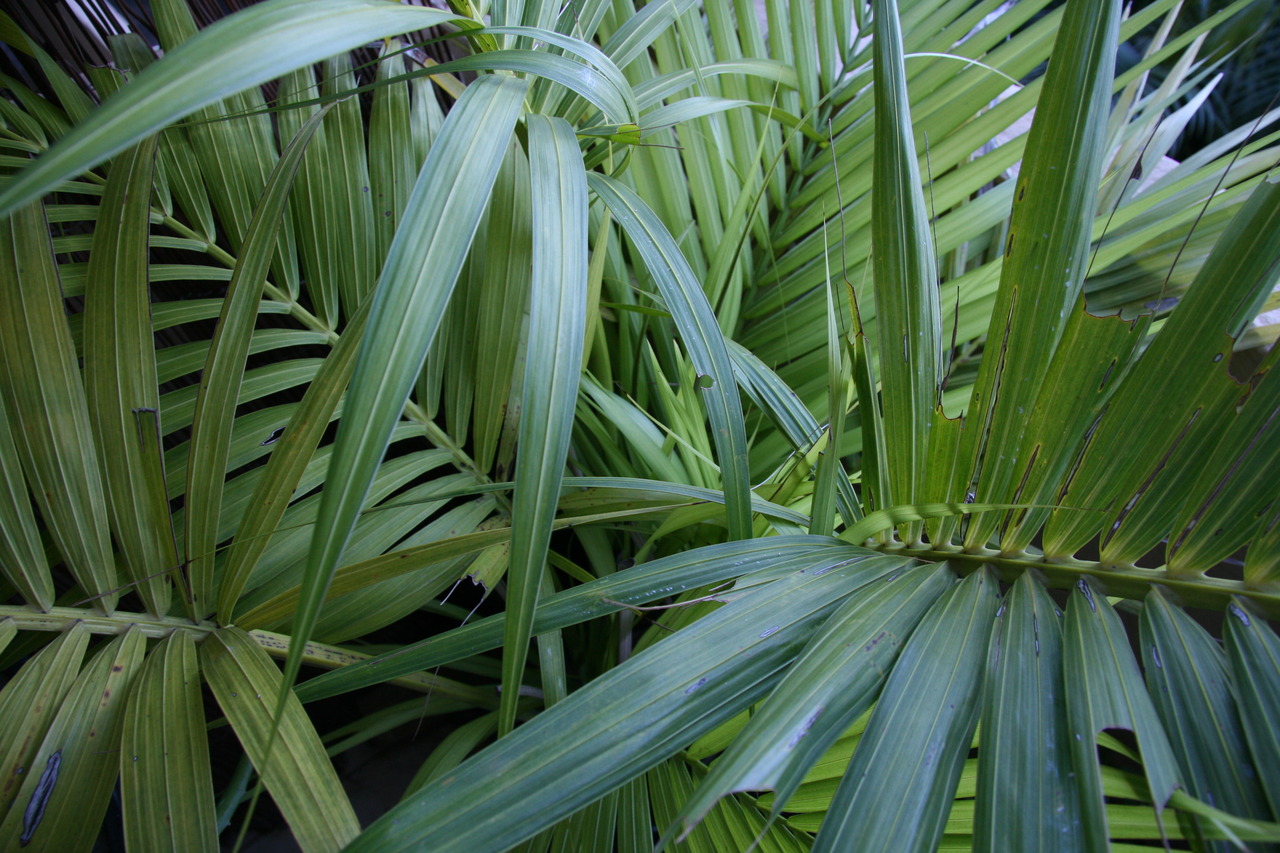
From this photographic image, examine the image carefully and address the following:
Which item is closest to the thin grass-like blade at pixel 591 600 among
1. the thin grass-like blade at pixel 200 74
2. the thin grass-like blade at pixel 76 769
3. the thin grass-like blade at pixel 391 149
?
the thin grass-like blade at pixel 76 769

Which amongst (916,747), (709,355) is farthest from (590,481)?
(916,747)

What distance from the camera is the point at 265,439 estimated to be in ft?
1.64

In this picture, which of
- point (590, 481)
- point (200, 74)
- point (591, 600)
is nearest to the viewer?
point (200, 74)

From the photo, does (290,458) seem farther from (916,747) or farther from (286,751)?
(916,747)

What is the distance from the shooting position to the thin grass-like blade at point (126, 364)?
0.37 m

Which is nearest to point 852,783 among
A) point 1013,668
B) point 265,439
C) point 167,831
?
point 1013,668

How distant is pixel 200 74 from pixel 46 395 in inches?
11.4

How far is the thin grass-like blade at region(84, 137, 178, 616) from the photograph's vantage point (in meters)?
0.37

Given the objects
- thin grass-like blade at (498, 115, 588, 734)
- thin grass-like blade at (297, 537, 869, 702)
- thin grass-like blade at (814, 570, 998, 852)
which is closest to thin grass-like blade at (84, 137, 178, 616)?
thin grass-like blade at (297, 537, 869, 702)

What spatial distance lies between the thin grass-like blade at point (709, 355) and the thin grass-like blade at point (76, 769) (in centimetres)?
34

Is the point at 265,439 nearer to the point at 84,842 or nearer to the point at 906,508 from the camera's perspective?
the point at 84,842

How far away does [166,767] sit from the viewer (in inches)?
12.8

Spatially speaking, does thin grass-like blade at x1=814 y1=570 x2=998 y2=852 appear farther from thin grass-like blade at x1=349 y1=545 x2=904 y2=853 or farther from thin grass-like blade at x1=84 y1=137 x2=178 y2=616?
thin grass-like blade at x1=84 y1=137 x2=178 y2=616

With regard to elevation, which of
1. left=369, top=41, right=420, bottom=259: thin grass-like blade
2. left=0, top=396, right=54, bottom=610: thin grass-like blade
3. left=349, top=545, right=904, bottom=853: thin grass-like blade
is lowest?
left=349, top=545, right=904, bottom=853: thin grass-like blade
